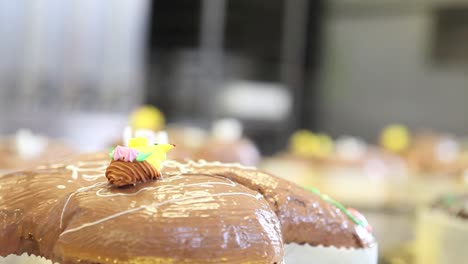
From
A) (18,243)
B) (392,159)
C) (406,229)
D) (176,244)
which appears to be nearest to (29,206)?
(18,243)

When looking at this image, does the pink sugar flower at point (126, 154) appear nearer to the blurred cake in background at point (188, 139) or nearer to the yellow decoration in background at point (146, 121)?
the blurred cake in background at point (188, 139)

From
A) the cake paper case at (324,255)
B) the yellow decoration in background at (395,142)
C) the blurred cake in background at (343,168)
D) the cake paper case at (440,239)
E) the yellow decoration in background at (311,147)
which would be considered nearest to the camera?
the cake paper case at (324,255)

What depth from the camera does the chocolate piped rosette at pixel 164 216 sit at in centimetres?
93

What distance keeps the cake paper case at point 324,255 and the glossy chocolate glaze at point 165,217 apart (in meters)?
0.01

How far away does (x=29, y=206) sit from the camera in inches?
42.1

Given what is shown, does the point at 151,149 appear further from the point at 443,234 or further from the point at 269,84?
the point at 269,84

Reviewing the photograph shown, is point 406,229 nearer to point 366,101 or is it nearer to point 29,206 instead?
point 29,206

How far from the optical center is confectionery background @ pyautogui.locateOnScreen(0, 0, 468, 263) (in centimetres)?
325

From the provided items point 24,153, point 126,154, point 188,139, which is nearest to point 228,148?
point 188,139

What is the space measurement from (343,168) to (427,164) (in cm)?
56

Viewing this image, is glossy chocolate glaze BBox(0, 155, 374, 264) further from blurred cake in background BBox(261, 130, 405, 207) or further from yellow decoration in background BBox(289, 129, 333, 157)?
yellow decoration in background BBox(289, 129, 333, 157)

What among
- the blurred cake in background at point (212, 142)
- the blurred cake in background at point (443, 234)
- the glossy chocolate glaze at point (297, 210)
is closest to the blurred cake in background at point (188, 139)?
the blurred cake in background at point (212, 142)

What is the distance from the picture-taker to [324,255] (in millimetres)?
1185

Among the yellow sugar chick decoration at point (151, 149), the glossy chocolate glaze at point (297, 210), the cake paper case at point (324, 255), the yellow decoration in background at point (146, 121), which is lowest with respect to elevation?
the yellow decoration in background at point (146, 121)
